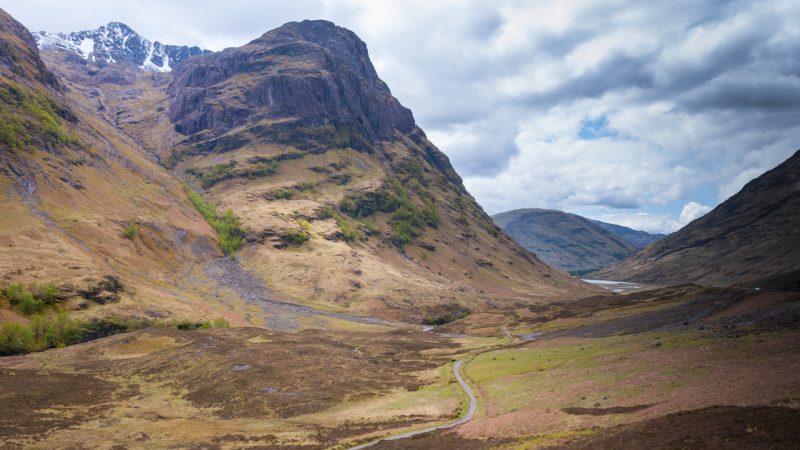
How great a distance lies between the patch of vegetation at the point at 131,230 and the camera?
187000mm

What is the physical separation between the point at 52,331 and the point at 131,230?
90.5 m

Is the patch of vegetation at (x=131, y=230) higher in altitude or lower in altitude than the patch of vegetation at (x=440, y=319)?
higher

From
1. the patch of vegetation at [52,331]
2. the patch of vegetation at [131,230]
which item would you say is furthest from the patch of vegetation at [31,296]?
the patch of vegetation at [131,230]

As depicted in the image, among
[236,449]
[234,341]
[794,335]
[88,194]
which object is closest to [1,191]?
[88,194]

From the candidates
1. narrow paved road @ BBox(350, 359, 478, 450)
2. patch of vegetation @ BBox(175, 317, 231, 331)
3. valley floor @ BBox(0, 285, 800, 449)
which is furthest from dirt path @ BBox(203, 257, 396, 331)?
narrow paved road @ BBox(350, 359, 478, 450)

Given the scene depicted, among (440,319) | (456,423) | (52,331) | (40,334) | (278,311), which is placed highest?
(52,331)

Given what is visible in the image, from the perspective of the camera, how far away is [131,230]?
190000 millimetres

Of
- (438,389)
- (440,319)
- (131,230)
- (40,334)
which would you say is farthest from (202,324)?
(438,389)

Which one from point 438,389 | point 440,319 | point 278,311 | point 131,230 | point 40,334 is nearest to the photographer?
point 438,389

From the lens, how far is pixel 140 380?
8056cm

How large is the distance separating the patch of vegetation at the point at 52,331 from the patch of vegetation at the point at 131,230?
3060 inches

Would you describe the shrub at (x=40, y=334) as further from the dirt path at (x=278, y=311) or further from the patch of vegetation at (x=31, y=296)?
the dirt path at (x=278, y=311)

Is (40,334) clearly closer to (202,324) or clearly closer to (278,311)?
(202,324)

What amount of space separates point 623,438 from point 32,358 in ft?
358
